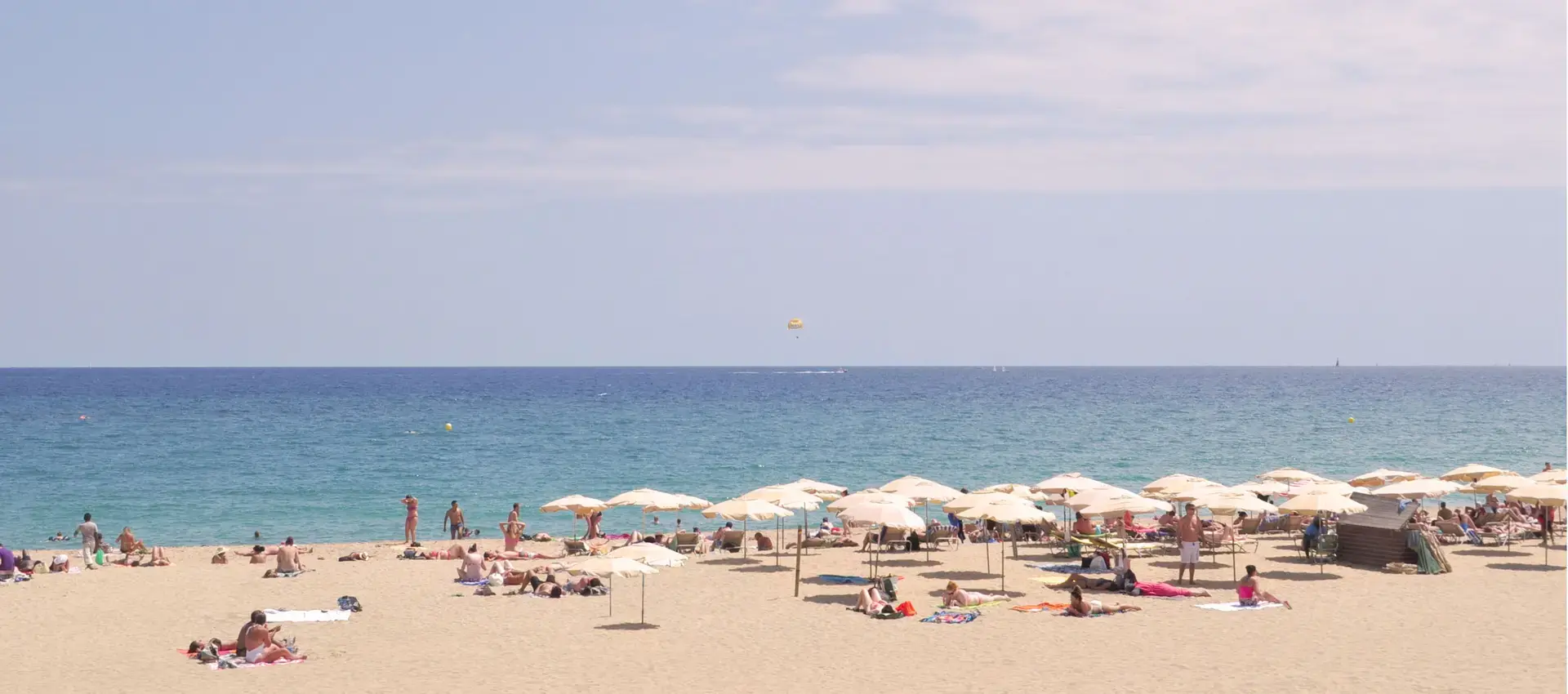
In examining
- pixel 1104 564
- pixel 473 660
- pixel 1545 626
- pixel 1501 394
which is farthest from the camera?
pixel 1501 394

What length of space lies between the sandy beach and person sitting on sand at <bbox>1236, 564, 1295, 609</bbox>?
0.34m

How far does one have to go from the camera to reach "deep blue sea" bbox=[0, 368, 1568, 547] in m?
37.0

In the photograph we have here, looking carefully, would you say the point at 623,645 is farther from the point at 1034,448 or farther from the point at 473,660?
the point at 1034,448

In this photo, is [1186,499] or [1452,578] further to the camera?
[1186,499]

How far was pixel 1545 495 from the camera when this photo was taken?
19891mm

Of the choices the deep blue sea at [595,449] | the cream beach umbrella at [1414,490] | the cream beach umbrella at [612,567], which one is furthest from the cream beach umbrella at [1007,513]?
the deep blue sea at [595,449]

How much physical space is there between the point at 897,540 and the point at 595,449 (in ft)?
118

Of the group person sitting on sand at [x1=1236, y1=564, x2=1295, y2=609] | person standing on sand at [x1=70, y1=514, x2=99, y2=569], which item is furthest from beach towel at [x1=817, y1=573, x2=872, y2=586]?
person standing on sand at [x1=70, y1=514, x2=99, y2=569]

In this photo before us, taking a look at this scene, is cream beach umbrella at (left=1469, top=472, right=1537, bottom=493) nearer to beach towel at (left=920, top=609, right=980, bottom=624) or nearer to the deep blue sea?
beach towel at (left=920, top=609, right=980, bottom=624)

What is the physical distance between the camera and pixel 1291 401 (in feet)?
343

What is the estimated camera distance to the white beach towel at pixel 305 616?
→ 16.5 m

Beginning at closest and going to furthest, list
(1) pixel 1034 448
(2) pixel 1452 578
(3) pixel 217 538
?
1. (2) pixel 1452 578
2. (3) pixel 217 538
3. (1) pixel 1034 448

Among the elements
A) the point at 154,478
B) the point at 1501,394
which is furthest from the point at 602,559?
the point at 1501,394

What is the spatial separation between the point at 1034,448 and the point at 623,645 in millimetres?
43277
